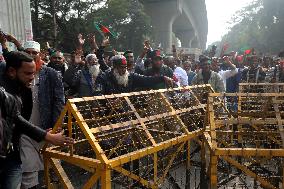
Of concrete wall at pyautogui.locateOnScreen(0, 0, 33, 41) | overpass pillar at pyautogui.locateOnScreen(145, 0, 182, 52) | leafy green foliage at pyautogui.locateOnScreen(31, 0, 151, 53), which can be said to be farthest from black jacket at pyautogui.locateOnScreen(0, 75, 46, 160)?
overpass pillar at pyautogui.locateOnScreen(145, 0, 182, 52)

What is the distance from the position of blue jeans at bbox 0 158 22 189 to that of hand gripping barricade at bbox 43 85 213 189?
0.52 m

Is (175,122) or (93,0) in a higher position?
(93,0)

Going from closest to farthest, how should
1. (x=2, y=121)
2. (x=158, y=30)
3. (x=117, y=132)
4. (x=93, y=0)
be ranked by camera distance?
(x=2, y=121) → (x=117, y=132) → (x=93, y=0) → (x=158, y=30)

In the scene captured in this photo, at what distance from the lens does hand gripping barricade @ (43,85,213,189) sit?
3062 millimetres

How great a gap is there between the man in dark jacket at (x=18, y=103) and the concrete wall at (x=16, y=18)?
7934mm

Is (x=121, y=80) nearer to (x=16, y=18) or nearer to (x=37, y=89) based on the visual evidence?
(x=37, y=89)

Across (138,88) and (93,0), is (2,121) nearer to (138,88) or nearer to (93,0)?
(138,88)

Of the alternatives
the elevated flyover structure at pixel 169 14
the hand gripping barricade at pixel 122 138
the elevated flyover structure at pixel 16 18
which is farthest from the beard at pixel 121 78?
the elevated flyover structure at pixel 169 14

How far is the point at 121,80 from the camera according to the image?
523 cm

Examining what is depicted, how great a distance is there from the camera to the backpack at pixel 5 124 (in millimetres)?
2469

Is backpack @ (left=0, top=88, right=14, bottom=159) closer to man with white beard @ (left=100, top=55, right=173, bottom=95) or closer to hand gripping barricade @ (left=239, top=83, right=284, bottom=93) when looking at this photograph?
man with white beard @ (left=100, top=55, right=173, bottom=95)

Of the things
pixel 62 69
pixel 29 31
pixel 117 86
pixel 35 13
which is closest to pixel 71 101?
pixel 117 86

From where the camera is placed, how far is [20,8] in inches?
431

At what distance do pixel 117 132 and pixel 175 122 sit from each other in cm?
106
